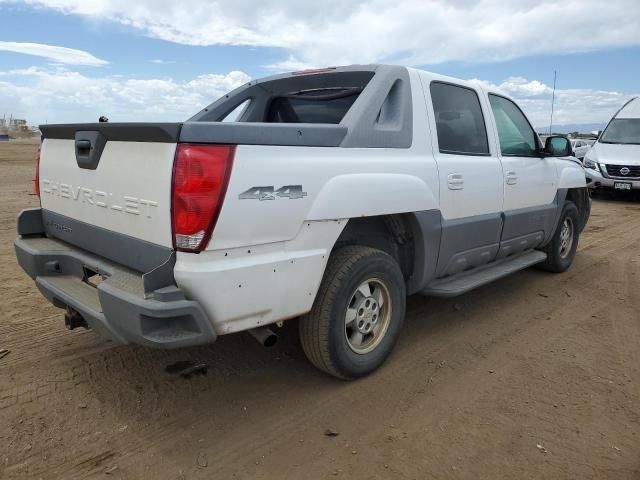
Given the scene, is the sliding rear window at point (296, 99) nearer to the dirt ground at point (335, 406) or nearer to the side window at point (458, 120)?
the side window at point (458, 120)

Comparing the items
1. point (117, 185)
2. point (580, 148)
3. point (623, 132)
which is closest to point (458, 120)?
point (117, 185)

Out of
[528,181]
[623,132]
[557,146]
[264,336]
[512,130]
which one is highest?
[623,132]

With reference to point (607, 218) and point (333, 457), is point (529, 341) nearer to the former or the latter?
point (333, 457)

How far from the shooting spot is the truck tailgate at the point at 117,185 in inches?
99.7

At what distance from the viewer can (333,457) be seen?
2.64 m

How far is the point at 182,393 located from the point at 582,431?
2.32 meters

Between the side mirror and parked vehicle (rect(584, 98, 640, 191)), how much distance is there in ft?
28.2

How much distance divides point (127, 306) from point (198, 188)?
0.65m

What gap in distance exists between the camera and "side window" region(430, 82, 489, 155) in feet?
12.8

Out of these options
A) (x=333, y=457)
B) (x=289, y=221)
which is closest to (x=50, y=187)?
(x=289, y=221)

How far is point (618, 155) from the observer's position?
41.7ft

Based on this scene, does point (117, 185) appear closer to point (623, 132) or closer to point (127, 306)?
point (127, 306)

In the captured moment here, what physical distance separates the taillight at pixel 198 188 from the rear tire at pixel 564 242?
174 inches

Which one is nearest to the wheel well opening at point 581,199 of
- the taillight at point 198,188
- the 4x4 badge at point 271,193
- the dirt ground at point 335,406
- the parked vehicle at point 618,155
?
the dirt ground at point 335,406
